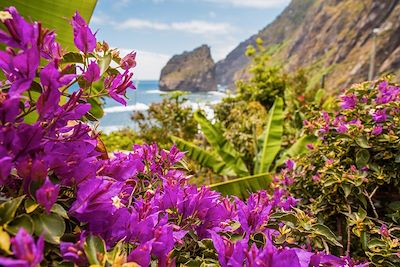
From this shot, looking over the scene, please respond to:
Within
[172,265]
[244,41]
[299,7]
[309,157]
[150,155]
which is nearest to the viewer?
[172,265]

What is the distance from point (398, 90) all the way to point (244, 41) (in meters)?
145

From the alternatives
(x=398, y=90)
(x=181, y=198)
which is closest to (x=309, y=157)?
(x=398, y=90)

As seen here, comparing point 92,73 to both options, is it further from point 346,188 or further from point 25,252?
point 346,188

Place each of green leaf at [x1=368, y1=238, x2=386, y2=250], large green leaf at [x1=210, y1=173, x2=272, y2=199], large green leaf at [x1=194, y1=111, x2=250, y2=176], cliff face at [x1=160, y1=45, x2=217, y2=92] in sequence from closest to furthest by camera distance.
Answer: green leaf at [x1=368, y1=238, x2=386, y2=250] < large green leaf at [x1=210, y1=173, x2=272, y2=199] < large green leaf at [x1=194, y1=111, x2=250, y2=176] < cliff face at [x1=160, y1=45, x2=217, y2=92]

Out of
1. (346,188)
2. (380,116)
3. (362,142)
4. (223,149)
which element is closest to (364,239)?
(346,188)

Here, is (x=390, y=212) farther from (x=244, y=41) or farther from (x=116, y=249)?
(x=244, y=41)

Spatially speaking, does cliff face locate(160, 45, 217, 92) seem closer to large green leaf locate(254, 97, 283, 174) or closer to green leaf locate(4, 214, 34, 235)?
large green leaf locate(254, 97, 283, 174)

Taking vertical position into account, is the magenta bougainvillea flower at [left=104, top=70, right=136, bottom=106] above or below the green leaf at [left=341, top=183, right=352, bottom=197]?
above

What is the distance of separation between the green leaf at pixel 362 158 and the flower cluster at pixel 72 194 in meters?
0.90

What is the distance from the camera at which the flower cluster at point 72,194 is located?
0.61 m

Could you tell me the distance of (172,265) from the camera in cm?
71

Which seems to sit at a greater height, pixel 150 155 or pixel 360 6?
pixel 360 6

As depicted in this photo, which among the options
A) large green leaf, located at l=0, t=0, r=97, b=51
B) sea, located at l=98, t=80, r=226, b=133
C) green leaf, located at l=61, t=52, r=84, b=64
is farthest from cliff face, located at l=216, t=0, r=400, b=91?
green leaf, located at l=61, t=52, r=84, b=64

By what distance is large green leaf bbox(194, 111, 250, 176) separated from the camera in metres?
4.58
